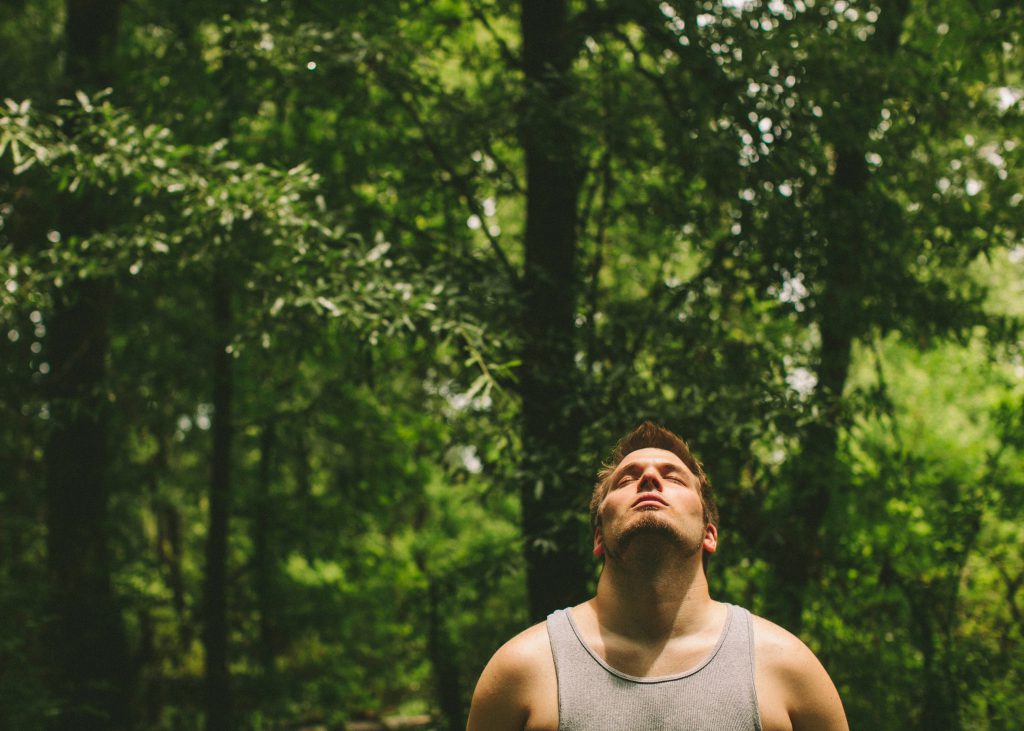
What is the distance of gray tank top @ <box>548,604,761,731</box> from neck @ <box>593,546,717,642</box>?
89 millimetres

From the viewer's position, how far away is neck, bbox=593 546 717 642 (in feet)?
6.30

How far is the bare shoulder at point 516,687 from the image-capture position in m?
1.87

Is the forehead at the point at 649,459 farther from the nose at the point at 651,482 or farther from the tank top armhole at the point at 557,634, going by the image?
the tank top armhole at the point at 557,634

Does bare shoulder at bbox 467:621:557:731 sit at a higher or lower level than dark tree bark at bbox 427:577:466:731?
higher

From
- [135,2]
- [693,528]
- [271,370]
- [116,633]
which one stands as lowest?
[116,633]

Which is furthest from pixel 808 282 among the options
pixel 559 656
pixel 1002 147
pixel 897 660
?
pixel 559 656

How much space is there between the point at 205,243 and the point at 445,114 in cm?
179

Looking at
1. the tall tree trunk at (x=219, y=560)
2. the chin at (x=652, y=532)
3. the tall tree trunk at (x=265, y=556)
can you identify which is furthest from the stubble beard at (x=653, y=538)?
the tall tree trunk at (x=265, y=556)

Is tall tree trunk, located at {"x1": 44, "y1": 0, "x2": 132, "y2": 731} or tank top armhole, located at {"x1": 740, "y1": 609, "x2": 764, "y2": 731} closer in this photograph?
tank top armhole, located at {"x1": 740, "y1": 609, "x2": 764, "y2": 731}

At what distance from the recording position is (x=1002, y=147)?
4.97 meters

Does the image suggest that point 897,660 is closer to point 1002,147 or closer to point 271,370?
point 1002,147

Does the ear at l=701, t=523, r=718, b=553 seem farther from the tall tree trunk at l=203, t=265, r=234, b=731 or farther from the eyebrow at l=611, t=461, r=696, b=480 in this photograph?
the tall tree trunk at l=203, t=265, r=234, b=731

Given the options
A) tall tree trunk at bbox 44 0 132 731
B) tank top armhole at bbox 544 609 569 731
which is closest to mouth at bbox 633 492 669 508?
tank top armhole at bbox 544 609 569 731

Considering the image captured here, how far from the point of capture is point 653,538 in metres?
1.92
